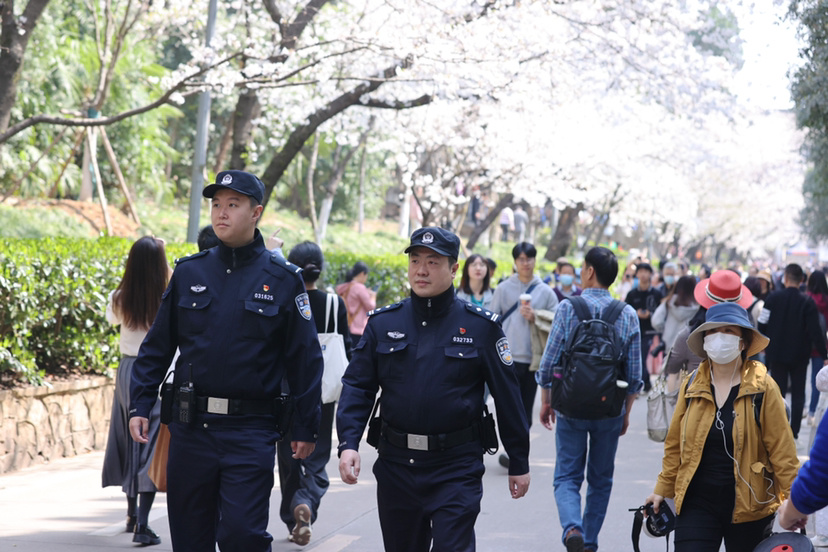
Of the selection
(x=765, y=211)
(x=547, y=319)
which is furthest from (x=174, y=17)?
(x=765, y=211)

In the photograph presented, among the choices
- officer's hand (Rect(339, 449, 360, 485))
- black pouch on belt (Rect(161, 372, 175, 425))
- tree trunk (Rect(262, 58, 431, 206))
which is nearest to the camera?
officer's hand (Rect(339, 449, 360, 485))

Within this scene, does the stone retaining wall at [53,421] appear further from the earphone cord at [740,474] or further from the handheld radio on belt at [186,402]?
the earphone cord at [740,474]

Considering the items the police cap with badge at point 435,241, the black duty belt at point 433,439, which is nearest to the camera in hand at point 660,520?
the black duty belt at point 433,439

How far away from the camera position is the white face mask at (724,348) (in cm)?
435

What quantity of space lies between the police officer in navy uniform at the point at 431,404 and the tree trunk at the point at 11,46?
275 inches

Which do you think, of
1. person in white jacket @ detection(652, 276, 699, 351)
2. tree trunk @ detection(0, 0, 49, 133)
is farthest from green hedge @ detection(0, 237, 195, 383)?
person in white jacket @ detection(652, 276, 699, 351)

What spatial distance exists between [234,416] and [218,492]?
13.7 inches

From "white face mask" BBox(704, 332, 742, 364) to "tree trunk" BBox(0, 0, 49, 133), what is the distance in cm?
785

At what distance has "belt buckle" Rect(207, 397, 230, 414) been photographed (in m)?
4.25

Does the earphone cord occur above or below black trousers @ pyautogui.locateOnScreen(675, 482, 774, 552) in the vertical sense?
above

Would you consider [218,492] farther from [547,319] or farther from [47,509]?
[547,319]

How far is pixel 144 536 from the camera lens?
20.2 feet

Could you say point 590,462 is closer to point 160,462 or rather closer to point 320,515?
point 320,515

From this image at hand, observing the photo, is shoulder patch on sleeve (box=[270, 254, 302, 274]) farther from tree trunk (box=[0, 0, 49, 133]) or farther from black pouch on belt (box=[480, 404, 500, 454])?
tree trunk (box=[0, 0, 49, 133])
